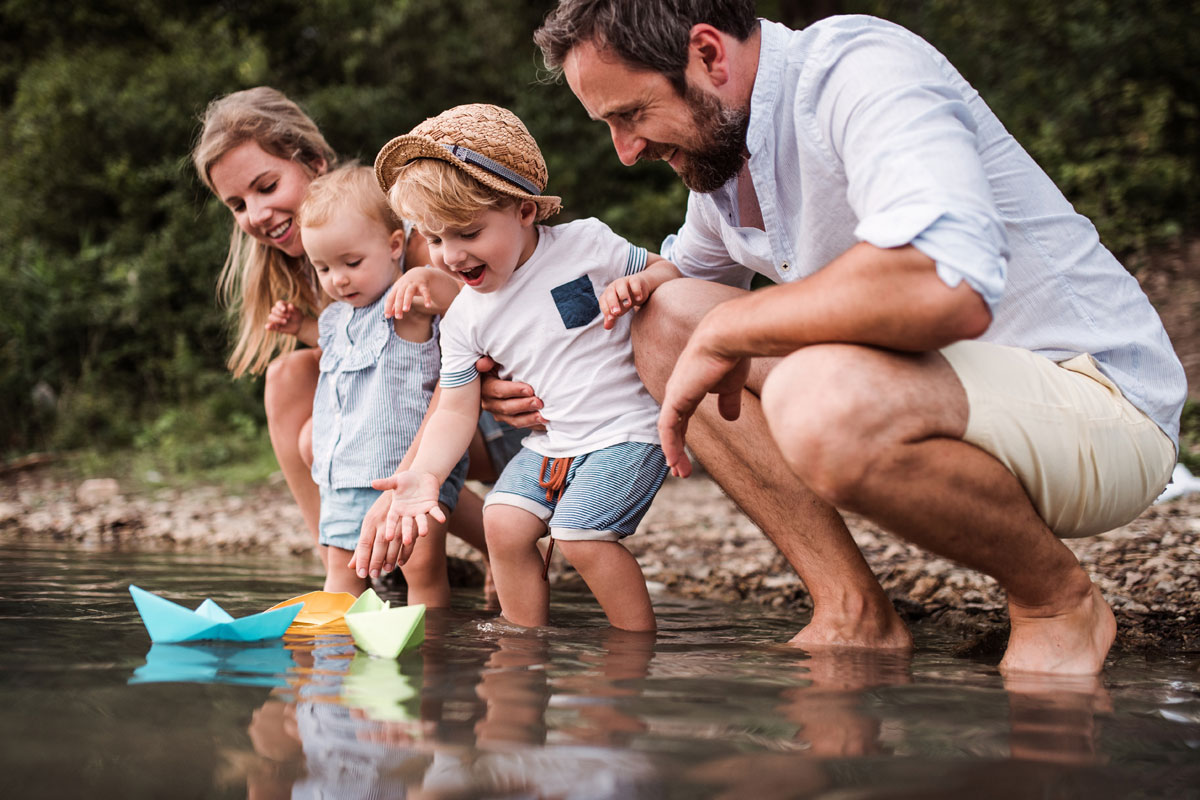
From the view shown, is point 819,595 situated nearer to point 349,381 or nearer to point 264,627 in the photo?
point 264,627

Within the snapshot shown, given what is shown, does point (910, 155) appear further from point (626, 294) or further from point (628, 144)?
point (626, 294)

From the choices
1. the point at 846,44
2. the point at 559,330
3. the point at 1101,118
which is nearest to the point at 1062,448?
the point at 846,44

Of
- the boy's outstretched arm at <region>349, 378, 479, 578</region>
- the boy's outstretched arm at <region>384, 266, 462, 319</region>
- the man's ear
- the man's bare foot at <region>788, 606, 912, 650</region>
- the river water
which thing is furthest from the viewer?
the boy's outstretched arm at <region>384, 266, 462, 319</region>

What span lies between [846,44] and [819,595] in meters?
1.20

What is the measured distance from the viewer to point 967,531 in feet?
6.32

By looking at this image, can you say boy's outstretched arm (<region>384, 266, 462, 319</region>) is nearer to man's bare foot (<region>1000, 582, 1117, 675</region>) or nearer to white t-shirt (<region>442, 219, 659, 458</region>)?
white t-shirt (<region>442, 219, 659, 458</region>)

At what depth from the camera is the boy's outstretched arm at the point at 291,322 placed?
348cm

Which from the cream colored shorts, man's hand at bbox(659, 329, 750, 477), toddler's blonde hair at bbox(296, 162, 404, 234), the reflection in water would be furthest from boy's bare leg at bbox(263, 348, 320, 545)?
the reflection in water

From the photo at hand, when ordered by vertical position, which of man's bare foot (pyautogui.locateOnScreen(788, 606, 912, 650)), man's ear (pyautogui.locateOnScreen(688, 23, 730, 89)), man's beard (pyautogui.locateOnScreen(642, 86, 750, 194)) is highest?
man's ear (pyautogui.locateOnScreen(688, 23, 730, 89))

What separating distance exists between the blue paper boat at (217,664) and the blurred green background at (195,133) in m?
5.51

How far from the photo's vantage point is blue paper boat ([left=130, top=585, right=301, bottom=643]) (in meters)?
2.10

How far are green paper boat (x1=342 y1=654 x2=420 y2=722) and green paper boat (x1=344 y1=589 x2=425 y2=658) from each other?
33 mm

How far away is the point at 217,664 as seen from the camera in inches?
75.8

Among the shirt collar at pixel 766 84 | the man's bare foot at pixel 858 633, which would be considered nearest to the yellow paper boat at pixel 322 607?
the man's bare foot at pixel 858 633
